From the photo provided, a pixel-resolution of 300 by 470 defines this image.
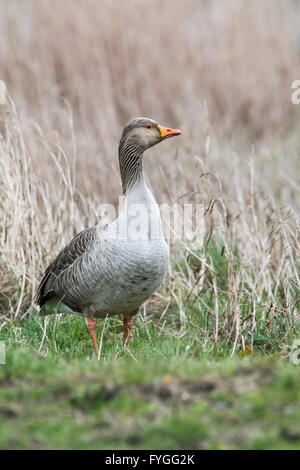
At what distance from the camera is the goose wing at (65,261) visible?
5539 millimetres

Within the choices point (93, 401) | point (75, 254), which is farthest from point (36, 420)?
point (75, 254)

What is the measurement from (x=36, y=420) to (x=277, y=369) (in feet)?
4.25

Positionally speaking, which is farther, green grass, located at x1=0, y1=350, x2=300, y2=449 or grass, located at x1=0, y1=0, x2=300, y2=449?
grass, located at x1=0, y1=0, x2=300, y2=449

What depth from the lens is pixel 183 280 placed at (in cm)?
685

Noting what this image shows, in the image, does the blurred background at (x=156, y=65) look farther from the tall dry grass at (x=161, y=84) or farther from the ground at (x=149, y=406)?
the ground at (x=149, y=406)

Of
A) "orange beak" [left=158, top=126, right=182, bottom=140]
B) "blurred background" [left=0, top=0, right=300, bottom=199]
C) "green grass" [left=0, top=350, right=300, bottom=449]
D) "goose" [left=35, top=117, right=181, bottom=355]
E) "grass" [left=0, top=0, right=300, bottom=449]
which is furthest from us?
"blurred background" [left=0, top=0, right=300, bottom=199]

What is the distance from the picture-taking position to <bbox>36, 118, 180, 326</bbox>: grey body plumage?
511cm

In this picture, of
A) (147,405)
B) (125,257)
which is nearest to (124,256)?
(125,257)

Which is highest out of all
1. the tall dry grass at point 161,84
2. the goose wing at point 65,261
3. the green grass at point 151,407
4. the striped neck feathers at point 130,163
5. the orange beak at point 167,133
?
the tall dry grass at point 161,84

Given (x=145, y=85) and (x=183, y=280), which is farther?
(x=145, y=85)

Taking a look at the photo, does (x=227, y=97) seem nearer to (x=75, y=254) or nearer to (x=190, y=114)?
(x=190, y=114)

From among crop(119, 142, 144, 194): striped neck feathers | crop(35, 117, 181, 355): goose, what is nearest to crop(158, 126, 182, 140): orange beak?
crop(35, 117, 181, 355): goose

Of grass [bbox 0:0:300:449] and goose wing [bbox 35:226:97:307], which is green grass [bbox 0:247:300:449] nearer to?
grass [bbox 0:0:300:449]

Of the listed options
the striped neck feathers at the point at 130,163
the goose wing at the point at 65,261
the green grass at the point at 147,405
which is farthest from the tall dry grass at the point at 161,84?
the green grass at the point at 147,405
